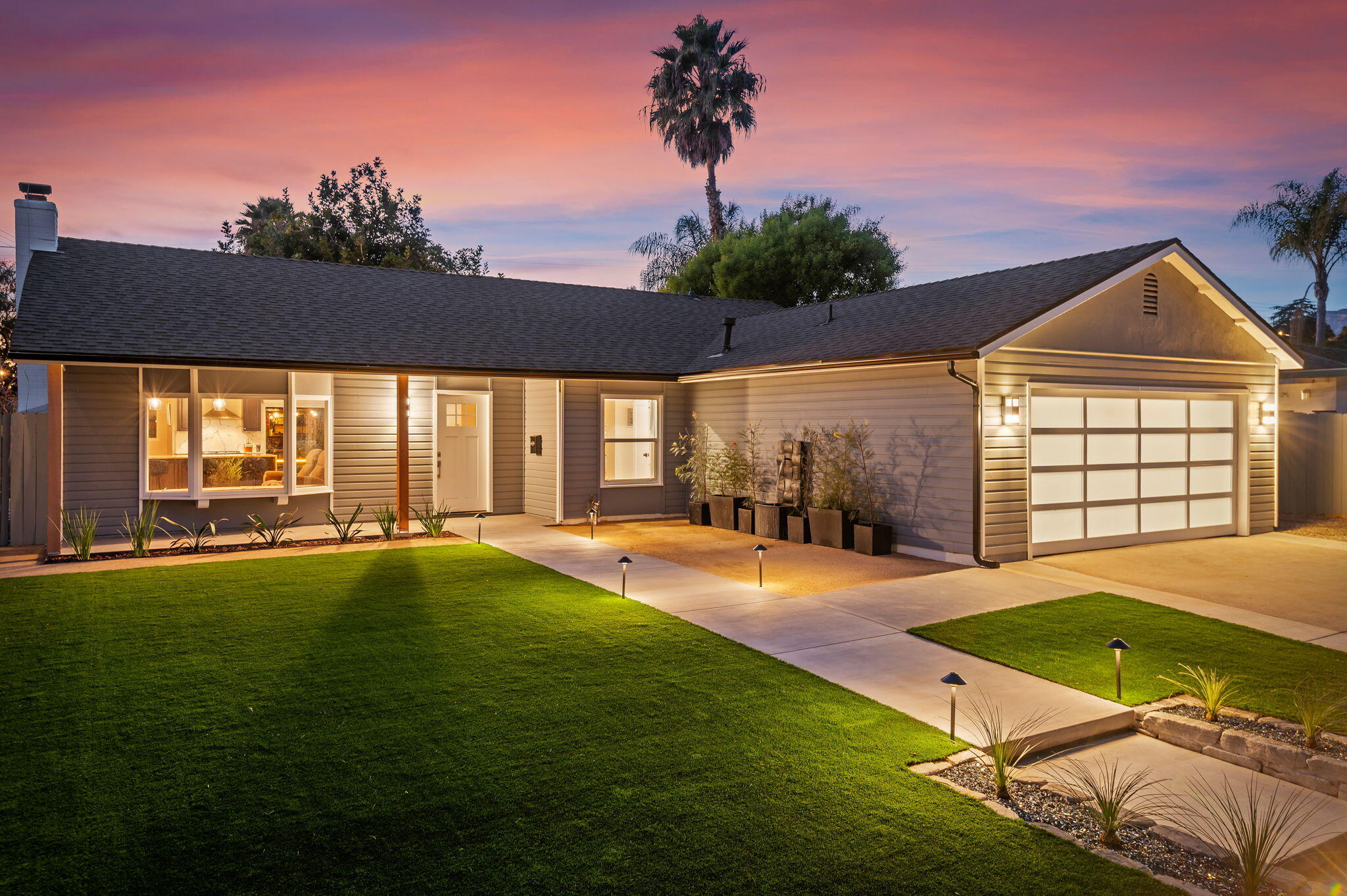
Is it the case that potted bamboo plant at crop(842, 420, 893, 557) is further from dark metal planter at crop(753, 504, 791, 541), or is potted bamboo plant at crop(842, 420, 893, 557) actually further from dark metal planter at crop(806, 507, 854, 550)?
dark metal planter at crop(753, 504, 791, 541)

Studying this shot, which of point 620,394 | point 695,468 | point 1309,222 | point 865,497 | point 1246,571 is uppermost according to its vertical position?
point 1309,222

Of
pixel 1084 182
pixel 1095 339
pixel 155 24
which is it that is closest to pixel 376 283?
pixel 155 24

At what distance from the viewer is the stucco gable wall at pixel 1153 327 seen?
34.1 ft

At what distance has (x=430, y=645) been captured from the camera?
6.09 meters

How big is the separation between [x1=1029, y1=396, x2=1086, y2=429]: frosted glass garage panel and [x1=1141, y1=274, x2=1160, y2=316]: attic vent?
1.76 m

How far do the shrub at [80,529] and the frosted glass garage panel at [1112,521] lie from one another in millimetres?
12653

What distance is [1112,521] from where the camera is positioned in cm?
1095

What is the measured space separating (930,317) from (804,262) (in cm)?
1802

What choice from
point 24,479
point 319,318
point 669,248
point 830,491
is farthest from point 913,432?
point 669,248

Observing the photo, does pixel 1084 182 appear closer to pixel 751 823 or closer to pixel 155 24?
pixel 155 24

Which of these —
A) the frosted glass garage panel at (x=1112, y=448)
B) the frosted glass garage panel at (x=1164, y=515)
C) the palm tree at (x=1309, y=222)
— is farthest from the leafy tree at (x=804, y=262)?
the frosted glass garage panel at (x=1112, y=448)

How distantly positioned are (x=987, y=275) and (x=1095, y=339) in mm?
2395

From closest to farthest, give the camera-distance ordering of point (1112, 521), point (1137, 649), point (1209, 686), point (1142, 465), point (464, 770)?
1. point (464, 770)
2. point (1209, 686)
3. point (1137, 649)
4. point (1112, 521)
5. point (1142, 465)

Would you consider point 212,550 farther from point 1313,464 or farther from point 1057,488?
point 1313,464
